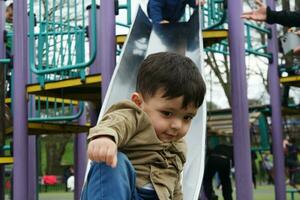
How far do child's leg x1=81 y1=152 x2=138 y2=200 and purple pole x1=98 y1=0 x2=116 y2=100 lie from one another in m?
2.20

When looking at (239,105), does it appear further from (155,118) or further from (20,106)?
(155,118)

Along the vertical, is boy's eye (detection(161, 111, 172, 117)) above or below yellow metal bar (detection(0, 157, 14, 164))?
above

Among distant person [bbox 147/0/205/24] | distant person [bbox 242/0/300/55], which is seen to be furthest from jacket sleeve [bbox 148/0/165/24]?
distant person [bbox 242/0/300/55]

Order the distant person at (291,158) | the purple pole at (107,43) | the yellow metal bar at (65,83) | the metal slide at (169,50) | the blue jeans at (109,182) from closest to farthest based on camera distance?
1. the blue jeans at (109,182)
2. the metal slide at (169,50)
3. the purple pole at (107,43)
4. the yellow metal bar at (65,83)
5. the distant person at (291,158)

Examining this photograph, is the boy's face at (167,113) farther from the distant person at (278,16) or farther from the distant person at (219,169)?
the distant person at (219,169)

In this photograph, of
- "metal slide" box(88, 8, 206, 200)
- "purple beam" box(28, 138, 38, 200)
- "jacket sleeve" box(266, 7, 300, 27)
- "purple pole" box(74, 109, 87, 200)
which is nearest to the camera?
"metal slide" box(88, 8, 206, 200)

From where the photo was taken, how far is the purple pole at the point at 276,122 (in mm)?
5656

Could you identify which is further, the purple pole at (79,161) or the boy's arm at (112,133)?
the purple pole at (79,161)

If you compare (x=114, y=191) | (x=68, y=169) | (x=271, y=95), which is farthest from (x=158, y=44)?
(x=68, y=169)

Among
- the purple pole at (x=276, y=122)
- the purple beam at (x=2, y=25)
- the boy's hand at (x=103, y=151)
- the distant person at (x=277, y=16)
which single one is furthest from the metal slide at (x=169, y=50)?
the purple beam at (x=2, y=25)

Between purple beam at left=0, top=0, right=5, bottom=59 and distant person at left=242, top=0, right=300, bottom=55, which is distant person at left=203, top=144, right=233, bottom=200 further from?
distant person at left=242, top=0, right=300, bottom=55

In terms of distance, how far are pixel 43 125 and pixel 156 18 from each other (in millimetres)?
1542

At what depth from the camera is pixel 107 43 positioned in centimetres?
401

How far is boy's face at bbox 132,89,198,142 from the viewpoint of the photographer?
1881 mm
